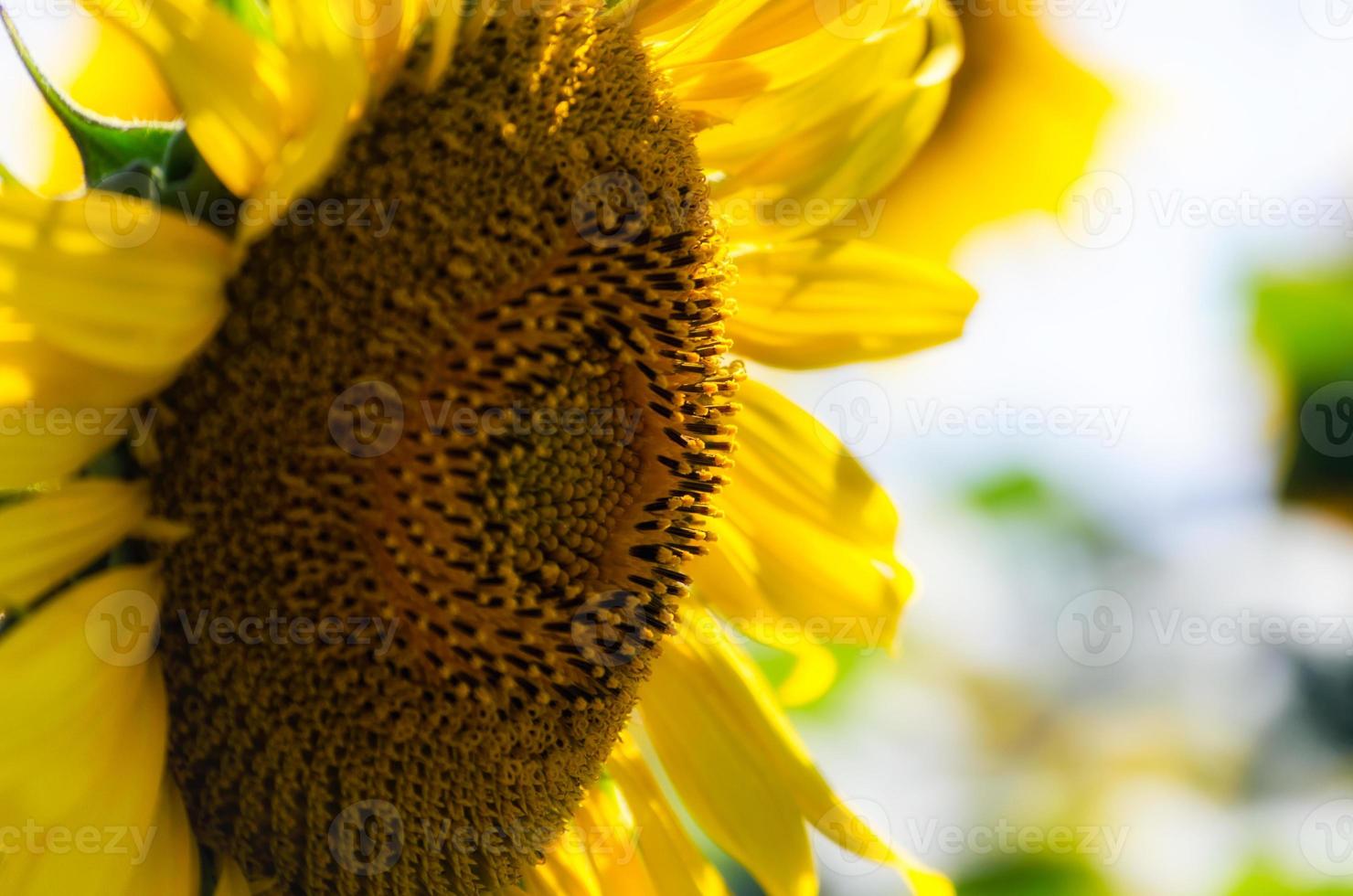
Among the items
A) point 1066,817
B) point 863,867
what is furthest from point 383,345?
point 1066,817

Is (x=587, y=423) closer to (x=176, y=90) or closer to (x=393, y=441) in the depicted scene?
(x=393, y=441)

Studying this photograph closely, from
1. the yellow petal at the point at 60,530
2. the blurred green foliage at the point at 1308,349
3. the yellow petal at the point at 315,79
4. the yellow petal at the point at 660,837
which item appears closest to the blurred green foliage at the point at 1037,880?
the blurred green foliage at the point at 1308,349

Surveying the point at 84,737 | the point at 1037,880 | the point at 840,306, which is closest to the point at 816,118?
the point at 840,306

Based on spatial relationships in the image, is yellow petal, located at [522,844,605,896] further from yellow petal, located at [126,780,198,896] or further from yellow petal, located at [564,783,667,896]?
yellow petal, located at [126,780,198,896]

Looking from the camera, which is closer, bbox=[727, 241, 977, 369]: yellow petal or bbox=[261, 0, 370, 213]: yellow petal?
bbox=[261, 0, 370, 213]: yellow petal

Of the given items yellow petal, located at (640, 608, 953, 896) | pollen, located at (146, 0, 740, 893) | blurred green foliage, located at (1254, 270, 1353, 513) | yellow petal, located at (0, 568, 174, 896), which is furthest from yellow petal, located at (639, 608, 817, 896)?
blurred green foliage, located at (1254, 270, 1353, 513)

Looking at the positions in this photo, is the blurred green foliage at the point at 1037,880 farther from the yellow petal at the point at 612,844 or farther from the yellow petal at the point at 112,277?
the yellow petal at the point at 112,277
